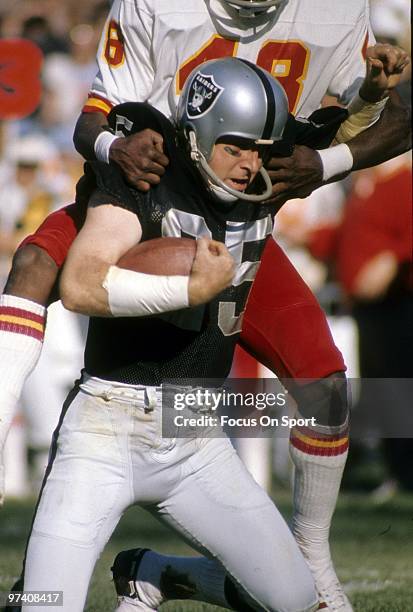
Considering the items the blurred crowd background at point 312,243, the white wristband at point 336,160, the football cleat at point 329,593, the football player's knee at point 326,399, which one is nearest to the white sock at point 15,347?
the football player's knee at point 326,399

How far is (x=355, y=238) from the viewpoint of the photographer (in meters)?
6.52

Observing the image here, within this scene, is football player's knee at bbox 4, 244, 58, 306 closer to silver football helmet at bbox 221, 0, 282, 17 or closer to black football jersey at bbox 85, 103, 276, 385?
black football jersey at bbox 85, 103, 276, 385

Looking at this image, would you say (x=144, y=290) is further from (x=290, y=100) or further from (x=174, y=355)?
(x=290, y=100)

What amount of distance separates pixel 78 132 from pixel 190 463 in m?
1.02

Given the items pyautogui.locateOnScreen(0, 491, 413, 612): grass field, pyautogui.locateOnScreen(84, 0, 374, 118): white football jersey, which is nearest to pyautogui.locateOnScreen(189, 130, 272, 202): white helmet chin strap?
pyautogui.locateOnScreen(84, 0, 374, 118): white football jersey

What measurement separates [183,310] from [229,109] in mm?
558

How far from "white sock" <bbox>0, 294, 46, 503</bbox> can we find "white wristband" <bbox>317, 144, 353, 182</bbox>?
3.11 ft

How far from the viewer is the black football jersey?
10.8 ft

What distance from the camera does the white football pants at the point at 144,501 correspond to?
10.4ft

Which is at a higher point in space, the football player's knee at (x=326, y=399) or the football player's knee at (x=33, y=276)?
the football player's knee at (x=33, y=276)

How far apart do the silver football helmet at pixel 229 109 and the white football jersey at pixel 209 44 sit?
36 cm

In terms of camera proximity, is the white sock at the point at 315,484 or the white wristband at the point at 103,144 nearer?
the white wristband at the point at 103,144

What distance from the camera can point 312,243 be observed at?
7.15m

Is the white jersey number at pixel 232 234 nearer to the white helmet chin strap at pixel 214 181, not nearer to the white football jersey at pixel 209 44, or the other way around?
the white helmet chin strap at pixel 214 181
